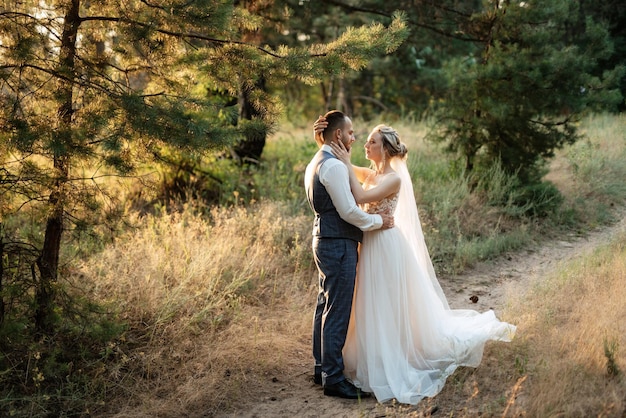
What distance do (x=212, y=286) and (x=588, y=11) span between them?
1501 centimetres

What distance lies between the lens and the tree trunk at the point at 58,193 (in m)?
4.69

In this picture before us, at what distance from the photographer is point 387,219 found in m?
5.06

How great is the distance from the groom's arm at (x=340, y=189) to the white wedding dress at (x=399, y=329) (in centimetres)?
42

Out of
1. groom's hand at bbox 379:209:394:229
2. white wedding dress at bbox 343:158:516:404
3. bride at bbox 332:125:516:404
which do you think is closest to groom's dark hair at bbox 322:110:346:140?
bride at bbox 332:125:516:404

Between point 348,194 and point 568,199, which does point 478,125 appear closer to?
point 568,199

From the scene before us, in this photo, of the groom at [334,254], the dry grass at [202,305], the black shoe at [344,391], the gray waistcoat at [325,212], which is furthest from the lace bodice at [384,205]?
the dry grass at [202,305]

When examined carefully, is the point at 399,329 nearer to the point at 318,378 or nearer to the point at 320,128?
the point at 318,378

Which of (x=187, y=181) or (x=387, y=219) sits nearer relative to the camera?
(x=387, y=219)

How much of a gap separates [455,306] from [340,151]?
2802 millimetres

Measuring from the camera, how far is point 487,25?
986 cm

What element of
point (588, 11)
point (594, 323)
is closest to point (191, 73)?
point (594, 323)

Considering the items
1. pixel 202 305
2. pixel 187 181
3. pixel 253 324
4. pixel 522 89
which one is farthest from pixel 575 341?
pixel 187 181

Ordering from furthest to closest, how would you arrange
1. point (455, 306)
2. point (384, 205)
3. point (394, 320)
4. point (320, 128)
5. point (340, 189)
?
point (455, 306), point (384, 205), point (394, 320), point (320, 128), point (340, 189)

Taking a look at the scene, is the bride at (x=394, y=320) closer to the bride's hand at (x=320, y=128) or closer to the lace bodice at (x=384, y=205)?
the lace bodice at (x=384, y=205)
